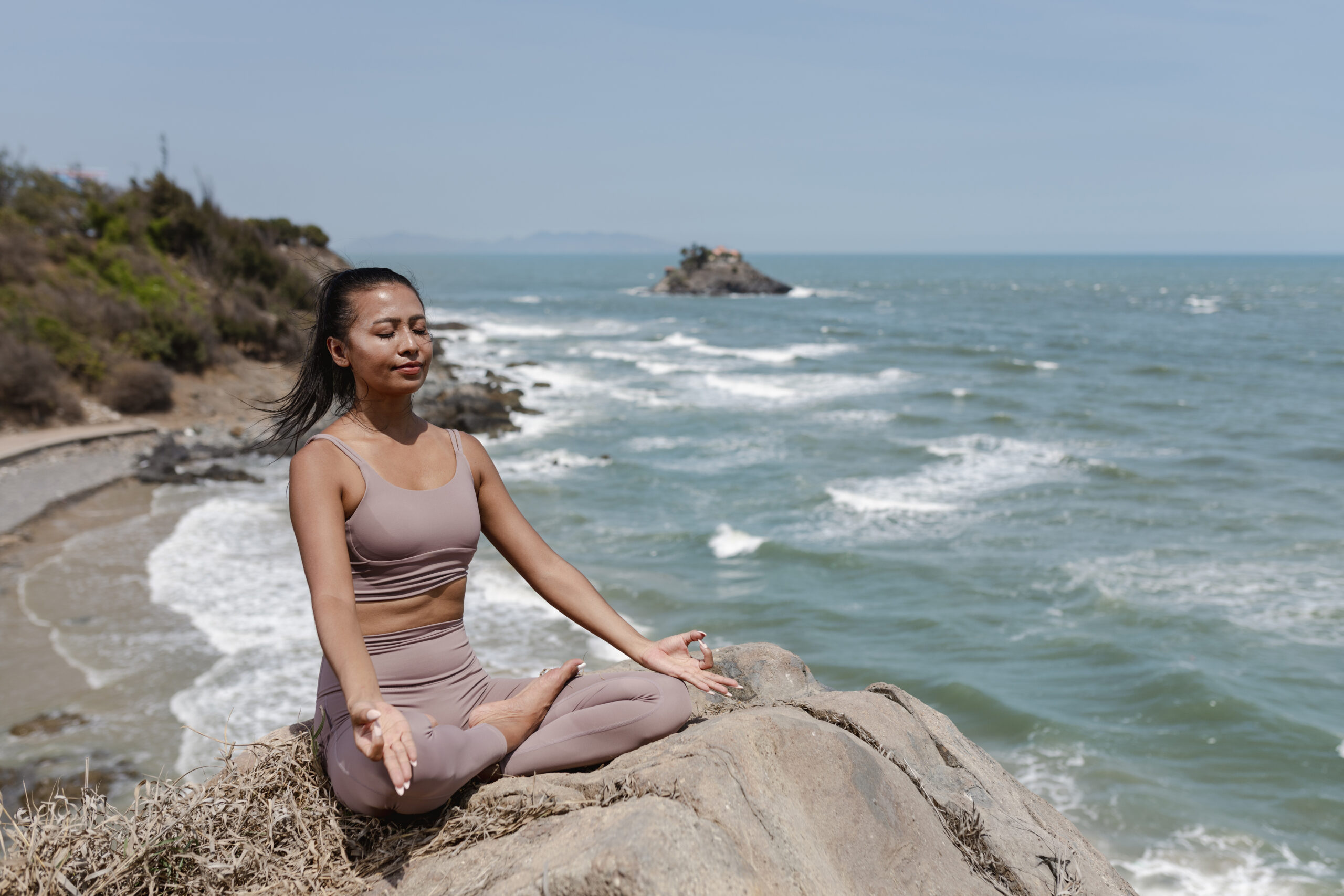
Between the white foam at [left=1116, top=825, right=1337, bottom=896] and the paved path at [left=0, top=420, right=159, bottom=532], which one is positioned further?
the paved path at [left=0, top=420, right=159, bottom=532]

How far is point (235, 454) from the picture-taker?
19.5 metres

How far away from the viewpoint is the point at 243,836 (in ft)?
8.84

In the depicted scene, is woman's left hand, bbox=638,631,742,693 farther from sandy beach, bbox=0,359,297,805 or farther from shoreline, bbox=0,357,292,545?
shoreline, bbox=0,357,292,545

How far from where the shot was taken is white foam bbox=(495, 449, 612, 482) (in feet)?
64.7

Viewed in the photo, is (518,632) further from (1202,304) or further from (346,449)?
(1202,304)

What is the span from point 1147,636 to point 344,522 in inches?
436

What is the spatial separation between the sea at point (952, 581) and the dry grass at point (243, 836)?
2.92 m

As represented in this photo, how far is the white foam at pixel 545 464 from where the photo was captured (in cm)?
1972

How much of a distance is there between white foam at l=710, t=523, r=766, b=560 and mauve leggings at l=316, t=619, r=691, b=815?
11350mm

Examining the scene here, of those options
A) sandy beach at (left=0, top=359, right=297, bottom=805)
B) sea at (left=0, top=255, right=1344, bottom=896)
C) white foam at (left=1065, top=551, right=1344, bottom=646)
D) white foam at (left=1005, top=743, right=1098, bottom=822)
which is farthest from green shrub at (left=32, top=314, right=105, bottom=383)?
white foam at (left=1005, top=743, right=1098, bottom=822)

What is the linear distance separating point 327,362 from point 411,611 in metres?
0.87

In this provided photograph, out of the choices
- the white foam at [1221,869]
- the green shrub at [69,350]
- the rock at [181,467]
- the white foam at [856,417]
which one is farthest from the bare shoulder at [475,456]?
the white foam at [856,417]

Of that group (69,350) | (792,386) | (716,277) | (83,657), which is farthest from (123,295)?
(716,277)

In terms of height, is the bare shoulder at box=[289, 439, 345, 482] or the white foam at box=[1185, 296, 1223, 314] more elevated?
the white foam at box=[1185, 296, 1223, 314]
